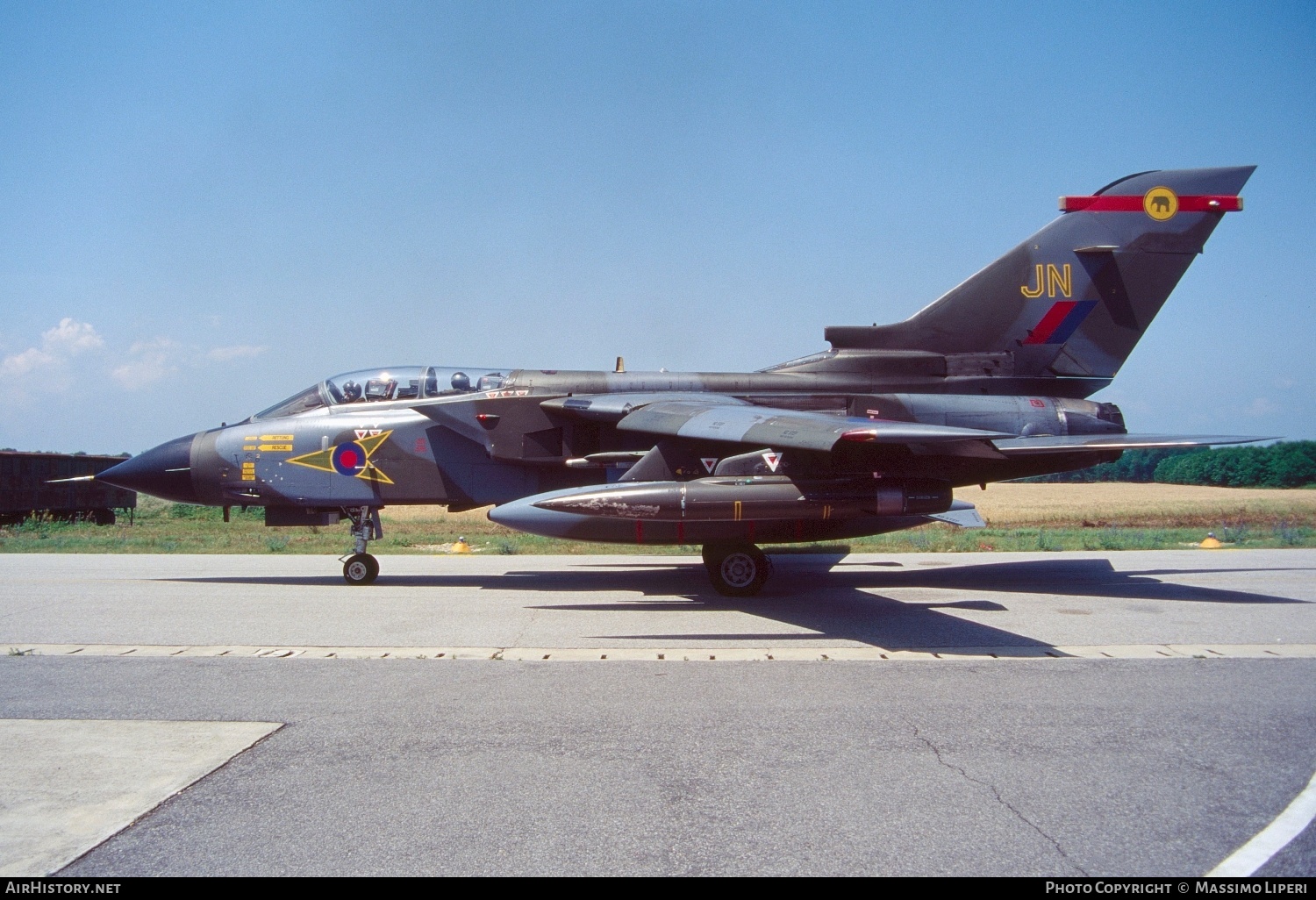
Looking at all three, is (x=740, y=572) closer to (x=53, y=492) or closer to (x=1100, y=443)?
(x=1100, y=443)

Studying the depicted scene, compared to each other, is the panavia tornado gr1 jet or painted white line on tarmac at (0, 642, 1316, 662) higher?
the panavia tornado gr1 jet

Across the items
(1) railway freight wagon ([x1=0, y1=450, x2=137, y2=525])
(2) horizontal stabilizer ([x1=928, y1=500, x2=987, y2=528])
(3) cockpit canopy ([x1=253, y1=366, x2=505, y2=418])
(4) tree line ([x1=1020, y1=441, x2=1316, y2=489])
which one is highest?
(3) cockpit canopy ([x1=253, y1=366, x2=505, y2=418])

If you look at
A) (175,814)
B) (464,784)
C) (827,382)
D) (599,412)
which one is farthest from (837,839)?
(827,382)

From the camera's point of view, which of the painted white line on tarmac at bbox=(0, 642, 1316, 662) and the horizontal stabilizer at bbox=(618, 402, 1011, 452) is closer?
the painted white line on tarmac at bbox=(0, 642, 1316, 662)

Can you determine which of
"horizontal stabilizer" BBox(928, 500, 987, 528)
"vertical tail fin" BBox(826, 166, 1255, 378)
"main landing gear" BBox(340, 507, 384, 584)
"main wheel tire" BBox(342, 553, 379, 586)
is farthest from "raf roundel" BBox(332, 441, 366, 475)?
"horizontal stabilizer" BBox(928, 500, 987, 528)

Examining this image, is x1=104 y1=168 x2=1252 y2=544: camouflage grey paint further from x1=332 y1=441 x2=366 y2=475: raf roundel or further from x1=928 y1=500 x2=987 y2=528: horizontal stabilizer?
x1=928 y1=500 x2=987 y2=528: horizontal stabilizer

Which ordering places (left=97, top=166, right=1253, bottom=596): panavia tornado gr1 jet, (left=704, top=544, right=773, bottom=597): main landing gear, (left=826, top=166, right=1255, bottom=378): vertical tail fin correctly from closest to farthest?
1. (left=704, top=544, right=773, bottom=597): main landing gear
2. (left=97, top=166, right=1253, bottom=596): panavia tornado gr1 jet
3. (left=826, top=166, right=1255, bottom=378): vertical tail fin

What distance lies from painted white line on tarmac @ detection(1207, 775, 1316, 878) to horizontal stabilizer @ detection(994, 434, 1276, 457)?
661cm

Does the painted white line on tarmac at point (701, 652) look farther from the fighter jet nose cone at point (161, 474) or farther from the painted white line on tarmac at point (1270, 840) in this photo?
the fighter jet nose cone at point (161, 474)

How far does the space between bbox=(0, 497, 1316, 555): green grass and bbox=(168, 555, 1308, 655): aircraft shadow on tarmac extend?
9.64 ft

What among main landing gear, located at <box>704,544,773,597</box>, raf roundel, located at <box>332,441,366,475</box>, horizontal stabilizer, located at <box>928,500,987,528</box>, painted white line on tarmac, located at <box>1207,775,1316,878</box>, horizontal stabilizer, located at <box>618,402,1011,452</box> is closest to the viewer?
painted white line on tarmac, located at <box>1207,775,1316,878</box>

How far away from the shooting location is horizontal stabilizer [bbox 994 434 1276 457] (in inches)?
390

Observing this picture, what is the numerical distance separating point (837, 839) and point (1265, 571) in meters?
12.4

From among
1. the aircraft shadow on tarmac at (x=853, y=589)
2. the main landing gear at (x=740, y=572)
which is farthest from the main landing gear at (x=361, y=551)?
the main landing gear at (x=740, y=572)
